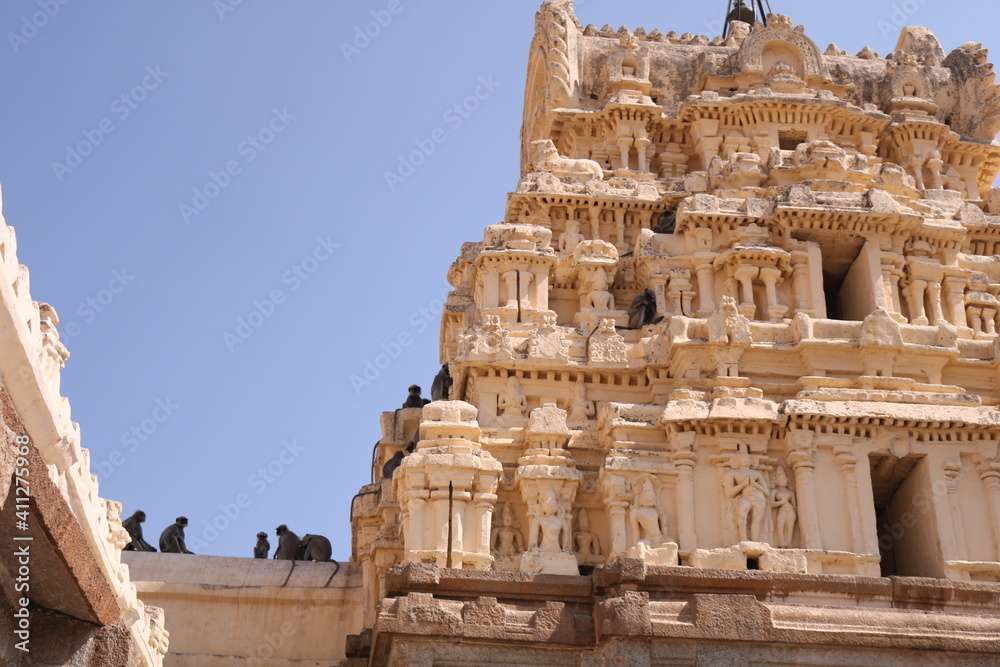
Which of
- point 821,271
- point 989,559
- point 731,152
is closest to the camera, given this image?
point 989,559

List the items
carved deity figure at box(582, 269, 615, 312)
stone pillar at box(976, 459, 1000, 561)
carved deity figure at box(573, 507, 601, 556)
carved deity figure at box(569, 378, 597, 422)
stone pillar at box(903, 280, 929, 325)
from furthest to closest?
carved deity figure at box(582, 269, 615, 312) → stone pillar at box(903, 280, 929, 325) → carved deity figure at box(569, 378, 597, 422) → carved deity figure at box(573, 507, 601, 556) → stone pillar at box(976, 459, 1000, 561)

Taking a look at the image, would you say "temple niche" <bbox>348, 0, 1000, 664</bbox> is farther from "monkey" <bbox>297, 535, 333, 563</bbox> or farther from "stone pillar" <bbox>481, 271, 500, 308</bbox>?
"monkey" <bbox>297, 535, 333, 563</bbox>

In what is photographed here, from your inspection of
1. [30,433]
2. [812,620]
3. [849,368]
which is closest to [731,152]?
[849,368]

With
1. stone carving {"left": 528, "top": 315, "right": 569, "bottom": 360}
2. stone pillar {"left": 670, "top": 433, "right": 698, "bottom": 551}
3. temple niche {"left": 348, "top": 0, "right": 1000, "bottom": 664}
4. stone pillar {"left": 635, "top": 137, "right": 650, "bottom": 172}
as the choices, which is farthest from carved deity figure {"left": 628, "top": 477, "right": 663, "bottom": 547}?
stone pillar {"left": 635, "top": 137, "right": 650, "bottom": 172}

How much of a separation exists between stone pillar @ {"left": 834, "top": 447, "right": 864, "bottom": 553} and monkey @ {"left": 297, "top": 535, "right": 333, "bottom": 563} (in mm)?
13479

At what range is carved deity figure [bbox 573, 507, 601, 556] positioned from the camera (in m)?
30.7

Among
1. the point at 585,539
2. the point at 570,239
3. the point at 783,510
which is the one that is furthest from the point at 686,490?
the point at 570,239

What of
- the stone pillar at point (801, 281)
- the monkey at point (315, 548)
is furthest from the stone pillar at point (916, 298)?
the monkey at point (315, 548)

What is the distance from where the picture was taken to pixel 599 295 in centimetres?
3597

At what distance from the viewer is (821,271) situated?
36000 mm

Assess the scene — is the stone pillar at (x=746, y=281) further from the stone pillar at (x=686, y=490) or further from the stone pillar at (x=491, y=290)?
the stone pillar at (x=491, y=290)

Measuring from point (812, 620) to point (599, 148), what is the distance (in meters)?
23.3

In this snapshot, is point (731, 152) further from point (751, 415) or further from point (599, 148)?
point (751, 415)

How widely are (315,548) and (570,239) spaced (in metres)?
10.4
